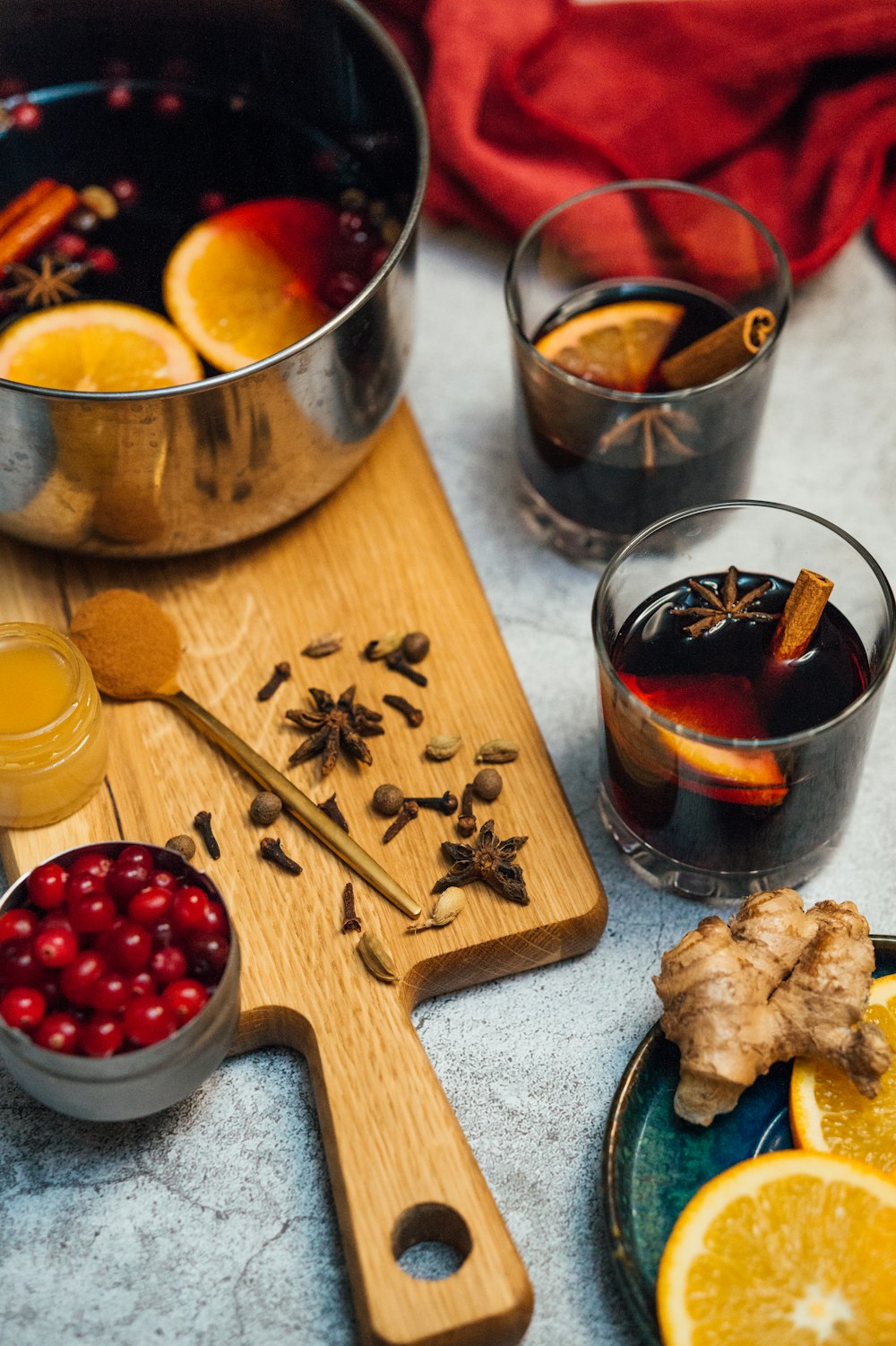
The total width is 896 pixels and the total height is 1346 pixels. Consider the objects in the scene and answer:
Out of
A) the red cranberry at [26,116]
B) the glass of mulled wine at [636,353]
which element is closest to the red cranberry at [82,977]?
the glass of mulled wine at [636,353]

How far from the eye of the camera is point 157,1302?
1640 mm

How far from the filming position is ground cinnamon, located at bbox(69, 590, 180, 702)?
1.96m

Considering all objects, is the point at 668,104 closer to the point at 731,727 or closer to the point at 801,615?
the point at 801,615

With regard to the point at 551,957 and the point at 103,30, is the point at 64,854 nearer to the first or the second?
the point at 551,957

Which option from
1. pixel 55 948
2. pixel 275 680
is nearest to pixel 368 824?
pixel 275 680

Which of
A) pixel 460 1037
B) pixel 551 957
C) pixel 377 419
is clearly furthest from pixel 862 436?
pixel 460 1037

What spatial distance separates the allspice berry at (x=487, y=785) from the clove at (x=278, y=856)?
263 millimetres

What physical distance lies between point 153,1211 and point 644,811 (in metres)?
0.79

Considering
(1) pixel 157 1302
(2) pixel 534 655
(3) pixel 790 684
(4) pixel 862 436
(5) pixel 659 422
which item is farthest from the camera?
(4) pixel 862 436

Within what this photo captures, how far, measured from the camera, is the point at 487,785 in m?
1.89

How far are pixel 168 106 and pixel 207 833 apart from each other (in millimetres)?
1204

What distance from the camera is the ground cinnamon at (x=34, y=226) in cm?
211

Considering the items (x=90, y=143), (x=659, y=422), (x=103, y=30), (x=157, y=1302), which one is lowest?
(x=157, y=1302)

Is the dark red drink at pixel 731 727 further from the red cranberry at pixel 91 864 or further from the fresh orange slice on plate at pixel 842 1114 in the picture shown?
the red cranberry at pixel 91 864
